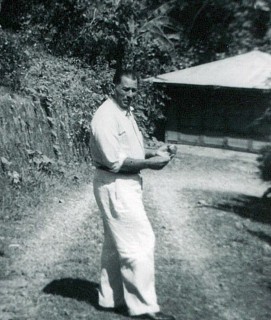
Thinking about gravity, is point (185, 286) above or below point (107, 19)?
below

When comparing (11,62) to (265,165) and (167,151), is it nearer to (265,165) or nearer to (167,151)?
(265,165)

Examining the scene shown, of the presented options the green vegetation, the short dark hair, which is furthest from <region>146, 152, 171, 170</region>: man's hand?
the green vegetation

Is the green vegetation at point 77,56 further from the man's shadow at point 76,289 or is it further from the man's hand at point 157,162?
the man's shadow at point 76,289

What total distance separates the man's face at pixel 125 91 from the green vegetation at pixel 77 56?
1.17 m

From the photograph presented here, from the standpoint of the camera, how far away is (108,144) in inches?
145

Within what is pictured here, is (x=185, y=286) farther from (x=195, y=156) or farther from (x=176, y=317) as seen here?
(x=195, y=156)

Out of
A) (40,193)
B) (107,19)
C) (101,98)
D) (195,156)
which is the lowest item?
(195,156)

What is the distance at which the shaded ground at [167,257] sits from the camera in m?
4.40

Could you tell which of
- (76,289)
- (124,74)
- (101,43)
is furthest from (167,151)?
(101,43)

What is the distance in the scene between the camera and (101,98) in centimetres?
1267

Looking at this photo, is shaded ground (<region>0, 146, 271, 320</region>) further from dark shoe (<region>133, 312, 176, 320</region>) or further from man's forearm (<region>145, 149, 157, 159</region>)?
man's forearm (<region>145, 149, 157, 159</region>)

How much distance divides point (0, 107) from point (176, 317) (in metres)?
5.45

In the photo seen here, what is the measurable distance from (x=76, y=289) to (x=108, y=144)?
5.58 ft

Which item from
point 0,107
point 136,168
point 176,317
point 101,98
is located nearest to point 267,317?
point 176,317
